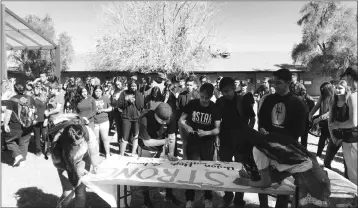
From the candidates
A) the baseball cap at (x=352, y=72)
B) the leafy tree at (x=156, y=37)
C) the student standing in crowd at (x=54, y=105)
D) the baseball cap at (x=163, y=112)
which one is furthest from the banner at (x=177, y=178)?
the leafy tree at (x=156, y=37)

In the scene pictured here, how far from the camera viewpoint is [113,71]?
90.8 ft

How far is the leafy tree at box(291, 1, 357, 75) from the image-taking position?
14.8 m

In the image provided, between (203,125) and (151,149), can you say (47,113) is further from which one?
(203,125)

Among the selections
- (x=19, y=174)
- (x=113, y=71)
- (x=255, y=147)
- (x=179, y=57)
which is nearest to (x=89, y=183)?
(x=255, y=147)

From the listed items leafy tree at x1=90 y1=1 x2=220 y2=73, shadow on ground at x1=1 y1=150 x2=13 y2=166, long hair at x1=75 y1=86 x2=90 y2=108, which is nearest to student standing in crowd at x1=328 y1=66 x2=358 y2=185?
long hair at x1=75 y1=86 x2=90 y2=108

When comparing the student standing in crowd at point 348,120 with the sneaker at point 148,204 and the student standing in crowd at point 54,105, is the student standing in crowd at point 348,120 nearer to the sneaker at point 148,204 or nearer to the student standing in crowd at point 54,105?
the sneaker at point 148,204

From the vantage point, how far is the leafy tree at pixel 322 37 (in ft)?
48.4

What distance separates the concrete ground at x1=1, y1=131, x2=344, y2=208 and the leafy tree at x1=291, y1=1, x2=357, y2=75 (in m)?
11.8

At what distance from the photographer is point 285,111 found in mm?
3031

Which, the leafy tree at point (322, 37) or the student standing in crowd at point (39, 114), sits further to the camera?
the leafy tree at point (322, 37)

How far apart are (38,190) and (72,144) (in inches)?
78.8

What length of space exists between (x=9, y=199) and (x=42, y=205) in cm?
59

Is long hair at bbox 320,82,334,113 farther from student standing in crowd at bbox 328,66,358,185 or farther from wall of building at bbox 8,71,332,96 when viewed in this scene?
wall of building at bbox 8,71,332,96

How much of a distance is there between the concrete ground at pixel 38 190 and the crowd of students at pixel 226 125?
8.5 inches
